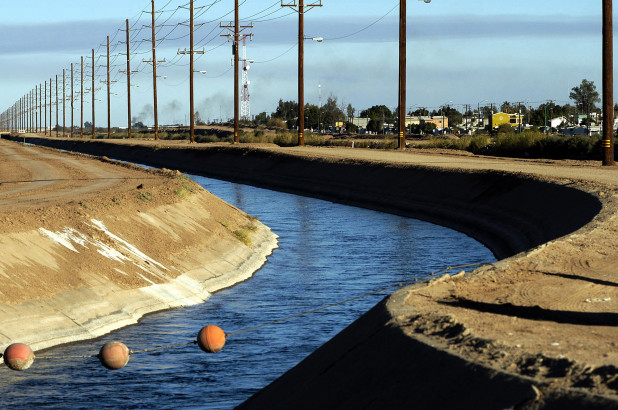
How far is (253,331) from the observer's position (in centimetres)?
1784

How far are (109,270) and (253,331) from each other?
4.02 metres

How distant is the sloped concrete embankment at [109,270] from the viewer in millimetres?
16938

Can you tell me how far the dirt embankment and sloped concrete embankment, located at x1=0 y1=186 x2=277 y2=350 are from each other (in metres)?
0.02

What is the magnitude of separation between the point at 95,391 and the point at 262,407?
146 inches

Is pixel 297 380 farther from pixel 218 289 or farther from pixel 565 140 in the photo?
pixel 565 140

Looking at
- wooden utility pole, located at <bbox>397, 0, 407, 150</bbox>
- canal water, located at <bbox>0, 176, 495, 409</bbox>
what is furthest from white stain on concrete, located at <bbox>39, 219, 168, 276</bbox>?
wooden utility pole, located at <bbox>397, 0, 407, 150</bbox>

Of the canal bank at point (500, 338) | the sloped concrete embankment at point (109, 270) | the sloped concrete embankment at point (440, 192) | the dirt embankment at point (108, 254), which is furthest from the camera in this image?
the sloped concrete embankment at point (440, 192)

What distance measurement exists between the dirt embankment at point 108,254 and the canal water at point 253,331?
0.58 m

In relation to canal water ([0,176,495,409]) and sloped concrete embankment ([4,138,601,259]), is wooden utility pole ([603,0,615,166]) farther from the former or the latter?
canal water ([0,176,495,409])

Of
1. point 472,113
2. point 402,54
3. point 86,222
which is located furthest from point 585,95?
point 86,222

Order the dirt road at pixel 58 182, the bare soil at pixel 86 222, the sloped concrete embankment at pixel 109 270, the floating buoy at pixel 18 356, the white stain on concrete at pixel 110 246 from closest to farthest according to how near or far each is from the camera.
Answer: the floating buoy at pixel 18 356 < the sloped concrete embankment at pixel 109 270 < the bare soil at pixel 86 222 < the white stain on concrete at pixel 110 246 < the dirt road at pixel 58 182

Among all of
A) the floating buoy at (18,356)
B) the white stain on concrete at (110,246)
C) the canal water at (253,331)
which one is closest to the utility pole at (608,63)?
the canal water at (253,331)

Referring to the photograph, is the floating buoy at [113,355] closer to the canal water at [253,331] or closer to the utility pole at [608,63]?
the canal water at [253,331]

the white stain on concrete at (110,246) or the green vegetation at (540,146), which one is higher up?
the green vegetation at (540,146)
